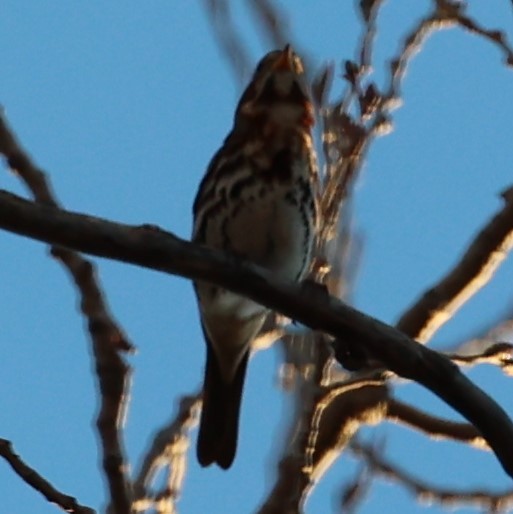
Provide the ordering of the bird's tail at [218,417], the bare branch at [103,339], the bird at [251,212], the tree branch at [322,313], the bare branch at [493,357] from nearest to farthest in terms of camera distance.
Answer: the tree branch at [322,313] → the bare branch at [103,339] → the bare branch at [493,357] → the bird at [251,212] → the bird's tail at [218,417]

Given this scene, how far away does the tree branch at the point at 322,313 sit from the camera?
2.70 meters

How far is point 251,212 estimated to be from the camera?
4199mm

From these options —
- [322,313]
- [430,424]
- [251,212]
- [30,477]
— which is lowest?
[30,477]

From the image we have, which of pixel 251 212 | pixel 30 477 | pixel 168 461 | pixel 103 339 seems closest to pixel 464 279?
pixel 251 212

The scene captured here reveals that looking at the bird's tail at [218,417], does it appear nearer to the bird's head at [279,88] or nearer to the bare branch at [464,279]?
the bare branch at [464,279]

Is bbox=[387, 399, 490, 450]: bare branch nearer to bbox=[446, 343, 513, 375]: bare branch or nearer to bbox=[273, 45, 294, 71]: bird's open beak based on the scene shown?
bbox=[446, 343, 513, 375]: bare branch

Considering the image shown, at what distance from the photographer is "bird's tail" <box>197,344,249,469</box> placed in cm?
450

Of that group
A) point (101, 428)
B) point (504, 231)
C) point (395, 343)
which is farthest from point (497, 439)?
point (504, 231)

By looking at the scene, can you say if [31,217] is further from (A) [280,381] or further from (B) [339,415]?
(B) [339,415]

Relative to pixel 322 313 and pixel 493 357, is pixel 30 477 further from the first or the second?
pixel 493 357

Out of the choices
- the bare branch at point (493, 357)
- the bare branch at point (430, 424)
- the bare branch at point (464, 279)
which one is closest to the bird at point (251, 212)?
the bare branch at point (464, 279)

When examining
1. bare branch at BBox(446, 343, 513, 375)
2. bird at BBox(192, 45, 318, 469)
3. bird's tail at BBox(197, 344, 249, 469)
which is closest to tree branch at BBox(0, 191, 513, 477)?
bare branch at BBox(446, 343, 513, 375)

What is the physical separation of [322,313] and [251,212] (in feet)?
4.64

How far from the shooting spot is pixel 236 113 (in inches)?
182
